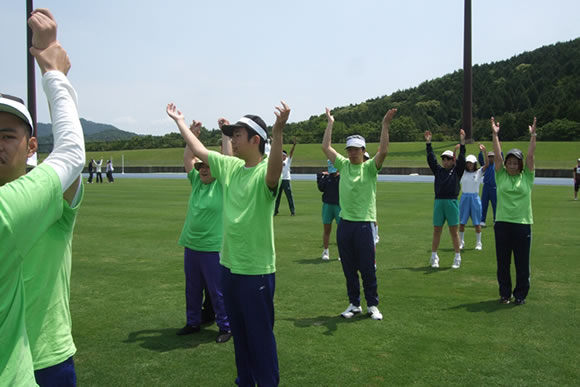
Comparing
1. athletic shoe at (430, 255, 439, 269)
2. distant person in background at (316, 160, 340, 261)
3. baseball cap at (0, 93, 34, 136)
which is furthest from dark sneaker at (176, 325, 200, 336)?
athletic shoe at (430, 255, 439, 269)

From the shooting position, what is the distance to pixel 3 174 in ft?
6.07

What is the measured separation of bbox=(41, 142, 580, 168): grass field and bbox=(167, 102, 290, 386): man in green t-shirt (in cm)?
4911

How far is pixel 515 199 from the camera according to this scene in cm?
733

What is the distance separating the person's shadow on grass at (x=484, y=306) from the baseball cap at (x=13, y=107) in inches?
255

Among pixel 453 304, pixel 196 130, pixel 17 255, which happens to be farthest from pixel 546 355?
pixel 17 255

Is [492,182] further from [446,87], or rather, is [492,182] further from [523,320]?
[446,87]

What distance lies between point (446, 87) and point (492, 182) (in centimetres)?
10644

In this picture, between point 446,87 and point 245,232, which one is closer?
point 245,232

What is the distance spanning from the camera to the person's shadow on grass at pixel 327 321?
20.7 ft

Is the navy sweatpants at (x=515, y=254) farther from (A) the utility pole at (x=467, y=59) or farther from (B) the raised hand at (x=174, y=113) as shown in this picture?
(A) the utility pole at (x=467, y=59)

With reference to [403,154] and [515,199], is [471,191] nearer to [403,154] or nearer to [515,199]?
[515,199]

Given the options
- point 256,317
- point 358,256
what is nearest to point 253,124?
point 256,317

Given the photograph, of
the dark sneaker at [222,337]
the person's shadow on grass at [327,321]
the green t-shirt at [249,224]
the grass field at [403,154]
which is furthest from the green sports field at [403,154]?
the green t-shirt at [249,224]

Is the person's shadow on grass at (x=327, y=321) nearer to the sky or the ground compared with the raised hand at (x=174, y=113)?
nearer to the ground
